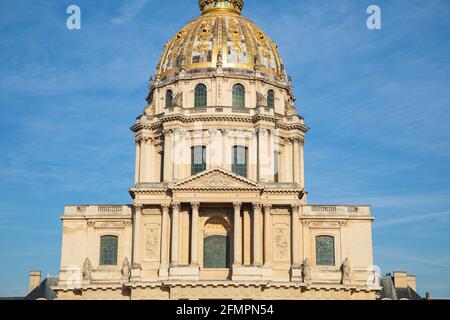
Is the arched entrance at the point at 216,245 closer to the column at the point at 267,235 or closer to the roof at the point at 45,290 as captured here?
the column at the point at 267,235

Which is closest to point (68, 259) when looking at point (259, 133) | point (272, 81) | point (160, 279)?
point (160, 279)

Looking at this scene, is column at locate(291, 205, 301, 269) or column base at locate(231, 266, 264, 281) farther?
column at locate(291, 205, 301, 269)

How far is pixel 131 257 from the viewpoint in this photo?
198ft

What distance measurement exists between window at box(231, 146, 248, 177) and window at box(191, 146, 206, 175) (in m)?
2.81

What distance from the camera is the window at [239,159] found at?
6762cm

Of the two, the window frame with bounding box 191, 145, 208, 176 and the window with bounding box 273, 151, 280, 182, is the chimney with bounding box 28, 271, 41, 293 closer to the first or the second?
the window frame with bounding box 191, 145, 208, 176

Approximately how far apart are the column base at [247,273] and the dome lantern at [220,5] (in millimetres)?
33866

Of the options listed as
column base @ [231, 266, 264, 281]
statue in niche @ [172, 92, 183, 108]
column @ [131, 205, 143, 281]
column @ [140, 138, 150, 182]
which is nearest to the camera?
column base @ [231, 266, 264, 281]

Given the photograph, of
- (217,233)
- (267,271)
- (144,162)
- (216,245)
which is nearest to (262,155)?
(217,233)

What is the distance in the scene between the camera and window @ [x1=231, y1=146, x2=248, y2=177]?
67625 mm

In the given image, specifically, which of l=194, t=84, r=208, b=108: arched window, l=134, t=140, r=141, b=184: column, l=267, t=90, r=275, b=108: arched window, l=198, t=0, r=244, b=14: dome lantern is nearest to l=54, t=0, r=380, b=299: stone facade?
l=134, t=140, r=141, b=184: column

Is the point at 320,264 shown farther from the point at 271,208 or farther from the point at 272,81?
the point at 272,81
